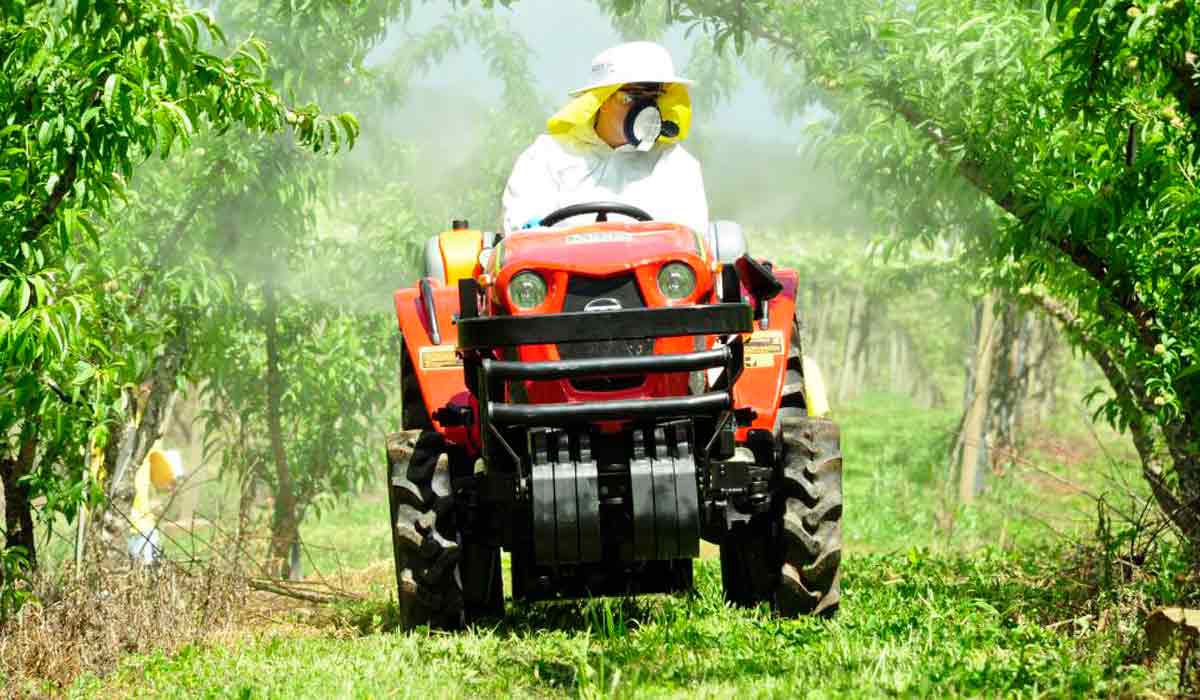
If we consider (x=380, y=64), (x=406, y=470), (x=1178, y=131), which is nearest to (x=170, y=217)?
(x=380, y=64)

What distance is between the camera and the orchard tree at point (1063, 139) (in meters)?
6.58

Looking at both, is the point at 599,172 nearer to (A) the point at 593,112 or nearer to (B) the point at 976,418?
(A) the point at 593,112

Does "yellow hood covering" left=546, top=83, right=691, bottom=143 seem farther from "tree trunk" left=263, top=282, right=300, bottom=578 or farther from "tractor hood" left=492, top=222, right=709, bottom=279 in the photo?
"tree trunk" left=263, top=282, right=300, bottom=578

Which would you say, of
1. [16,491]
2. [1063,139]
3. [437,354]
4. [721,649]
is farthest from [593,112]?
[16,491]

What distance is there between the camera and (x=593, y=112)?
7777 millimetres

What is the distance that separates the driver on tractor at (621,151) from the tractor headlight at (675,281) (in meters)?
1.14

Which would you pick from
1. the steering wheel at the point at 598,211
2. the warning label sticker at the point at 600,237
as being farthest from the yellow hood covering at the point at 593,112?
the warning label sticker at the point at 600,237

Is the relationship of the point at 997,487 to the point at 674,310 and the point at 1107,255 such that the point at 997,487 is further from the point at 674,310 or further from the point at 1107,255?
the point at 674,310

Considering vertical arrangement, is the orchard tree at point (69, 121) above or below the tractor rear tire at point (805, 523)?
above

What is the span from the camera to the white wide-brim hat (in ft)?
24.9

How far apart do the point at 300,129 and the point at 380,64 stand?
749 cm

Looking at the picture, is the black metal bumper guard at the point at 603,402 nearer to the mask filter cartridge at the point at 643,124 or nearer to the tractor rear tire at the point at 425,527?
the tractor rear tire at the point at 425,527

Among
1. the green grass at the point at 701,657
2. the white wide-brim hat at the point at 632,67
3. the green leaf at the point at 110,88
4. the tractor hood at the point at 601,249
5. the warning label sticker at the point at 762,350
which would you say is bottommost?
the green grass at the point at 701,657

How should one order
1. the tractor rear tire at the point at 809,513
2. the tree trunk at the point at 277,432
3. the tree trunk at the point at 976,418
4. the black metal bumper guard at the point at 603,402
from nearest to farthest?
the black metal bumper guard at the point at 603,402, the tractor rear tire at the point at 809,513, the tree trunk at the point at 277,432, the tree trunk at the point at 976,418
